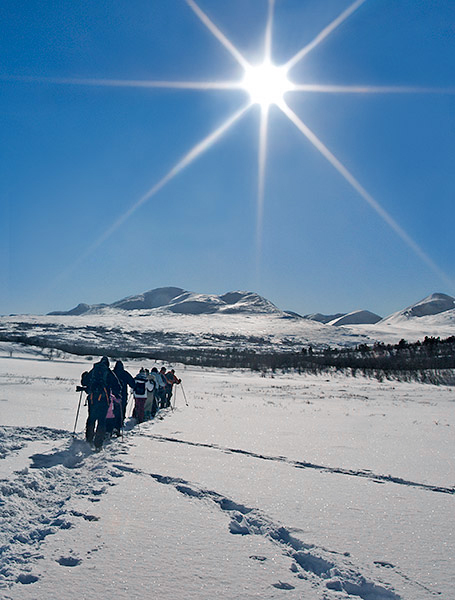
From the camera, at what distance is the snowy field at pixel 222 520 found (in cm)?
334

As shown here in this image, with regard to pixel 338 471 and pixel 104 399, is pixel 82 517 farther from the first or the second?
pixel 104 399

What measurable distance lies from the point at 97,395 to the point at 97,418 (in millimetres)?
549

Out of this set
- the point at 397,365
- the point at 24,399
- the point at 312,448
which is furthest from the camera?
the point at 397,365

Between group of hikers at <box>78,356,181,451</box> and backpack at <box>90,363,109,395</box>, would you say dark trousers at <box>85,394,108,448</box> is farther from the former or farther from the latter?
backpack at <box>90,363,109,395</box>

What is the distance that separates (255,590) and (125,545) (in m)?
1.38

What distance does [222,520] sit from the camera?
470 centimetres

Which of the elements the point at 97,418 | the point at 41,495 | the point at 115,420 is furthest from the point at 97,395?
the point at 41,495

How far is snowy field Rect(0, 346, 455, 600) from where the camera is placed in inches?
131

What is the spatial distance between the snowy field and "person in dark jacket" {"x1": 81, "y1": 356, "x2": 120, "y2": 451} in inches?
17.4

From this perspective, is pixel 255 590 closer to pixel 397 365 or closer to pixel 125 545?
pixel 125 545

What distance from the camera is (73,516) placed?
4.59m

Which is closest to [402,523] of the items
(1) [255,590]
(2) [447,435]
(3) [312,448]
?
(1) [255,590]

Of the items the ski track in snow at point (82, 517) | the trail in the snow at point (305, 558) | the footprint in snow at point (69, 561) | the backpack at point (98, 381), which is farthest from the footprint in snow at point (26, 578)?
the backpack at point (98, 381)

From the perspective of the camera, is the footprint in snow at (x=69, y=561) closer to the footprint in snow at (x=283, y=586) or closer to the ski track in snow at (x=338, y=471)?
the footprint in snow at (x=283, y=586)
